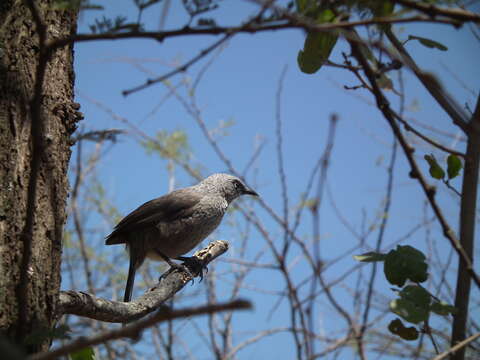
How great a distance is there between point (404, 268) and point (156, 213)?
14.5ft

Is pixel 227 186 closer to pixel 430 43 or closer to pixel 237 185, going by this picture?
pixel 237 185

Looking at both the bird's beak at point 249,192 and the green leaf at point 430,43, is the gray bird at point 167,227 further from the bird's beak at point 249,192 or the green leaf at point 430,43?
the green leaf at point 430,43

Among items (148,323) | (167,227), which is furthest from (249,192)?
(148,323)

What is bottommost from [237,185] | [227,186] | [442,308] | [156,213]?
[442,308]

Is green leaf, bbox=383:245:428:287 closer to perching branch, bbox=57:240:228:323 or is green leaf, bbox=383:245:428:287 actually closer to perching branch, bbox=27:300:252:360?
perching branch, bbox=27:300:252:360

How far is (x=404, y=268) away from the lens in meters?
1.63

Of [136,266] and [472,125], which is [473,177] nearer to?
[472,125]

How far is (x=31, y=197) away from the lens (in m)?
1.22

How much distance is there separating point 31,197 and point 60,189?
1.56m

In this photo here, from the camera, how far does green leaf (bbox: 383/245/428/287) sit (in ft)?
5.32

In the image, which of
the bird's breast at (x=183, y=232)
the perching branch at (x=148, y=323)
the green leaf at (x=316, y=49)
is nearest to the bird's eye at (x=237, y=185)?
the bird's breast at (x=183, y=232)

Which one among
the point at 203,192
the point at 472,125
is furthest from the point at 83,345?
the point at 203,192

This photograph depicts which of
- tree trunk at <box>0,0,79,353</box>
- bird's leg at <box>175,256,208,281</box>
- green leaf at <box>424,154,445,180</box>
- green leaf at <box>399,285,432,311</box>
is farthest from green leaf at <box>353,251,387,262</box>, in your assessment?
bird's leg at <box>175,256,208,281</box>

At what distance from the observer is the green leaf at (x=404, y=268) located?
1622mm
